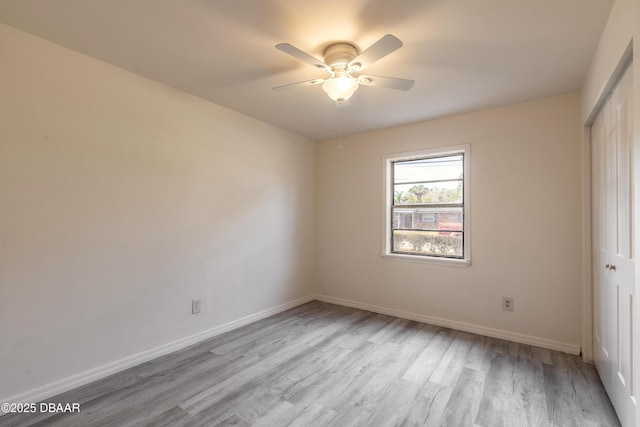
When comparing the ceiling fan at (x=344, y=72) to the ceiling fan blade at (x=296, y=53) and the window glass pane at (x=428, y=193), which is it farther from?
the window glass pane at (x=428, y=193)

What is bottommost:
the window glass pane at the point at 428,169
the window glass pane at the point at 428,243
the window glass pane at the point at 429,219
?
the window glass pane at the point at 428,243

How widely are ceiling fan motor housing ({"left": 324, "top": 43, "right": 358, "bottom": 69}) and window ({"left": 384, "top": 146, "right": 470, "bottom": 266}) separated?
1839mm

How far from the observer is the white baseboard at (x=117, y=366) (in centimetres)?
197

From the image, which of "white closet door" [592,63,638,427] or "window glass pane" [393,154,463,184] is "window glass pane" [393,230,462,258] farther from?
"white closet door" [592,63,638,427]

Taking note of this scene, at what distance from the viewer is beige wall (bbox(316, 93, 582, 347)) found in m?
2.79

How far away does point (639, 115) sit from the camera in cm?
128

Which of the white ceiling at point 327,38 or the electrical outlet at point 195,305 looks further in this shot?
the electrical outlet at point 195,305

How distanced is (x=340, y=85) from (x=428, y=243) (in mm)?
2304

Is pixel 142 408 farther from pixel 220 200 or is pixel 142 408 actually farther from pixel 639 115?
pixel 639 115

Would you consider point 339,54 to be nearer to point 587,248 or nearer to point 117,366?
point 587,248

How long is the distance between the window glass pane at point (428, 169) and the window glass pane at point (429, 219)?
1.25 feet

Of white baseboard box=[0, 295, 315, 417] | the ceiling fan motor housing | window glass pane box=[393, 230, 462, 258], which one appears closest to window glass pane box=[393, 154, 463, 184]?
window glass pane box=[393, 230, 462, 258]

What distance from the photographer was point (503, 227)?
3.09 meters

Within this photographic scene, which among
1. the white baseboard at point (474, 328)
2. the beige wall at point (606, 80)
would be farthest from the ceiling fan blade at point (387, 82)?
the white baseboard at point (474, 328)
